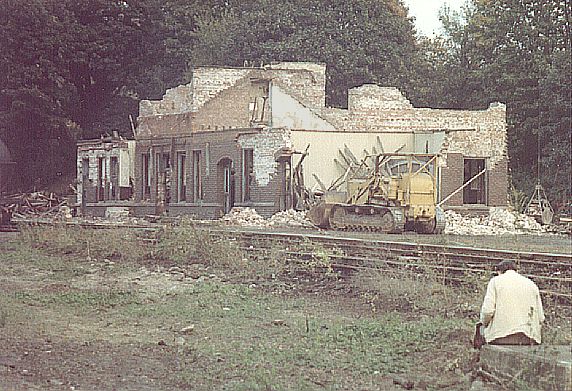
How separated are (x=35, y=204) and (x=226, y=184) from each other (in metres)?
13.6

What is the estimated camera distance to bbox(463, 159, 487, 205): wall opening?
1588 inches

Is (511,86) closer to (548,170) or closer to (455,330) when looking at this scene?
(548,170)

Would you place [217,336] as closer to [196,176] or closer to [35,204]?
[196,176]

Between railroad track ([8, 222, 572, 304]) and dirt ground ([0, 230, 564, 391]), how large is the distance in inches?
31.0

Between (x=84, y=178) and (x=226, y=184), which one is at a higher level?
(x=84, y=178)

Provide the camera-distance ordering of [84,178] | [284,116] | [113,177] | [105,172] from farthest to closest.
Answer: [84,178] → [105,172] → [113,177] → [284,116]

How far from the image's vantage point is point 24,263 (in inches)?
1032

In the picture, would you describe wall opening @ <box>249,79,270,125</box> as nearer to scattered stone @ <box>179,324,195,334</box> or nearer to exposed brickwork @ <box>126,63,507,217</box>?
exposed brickwork @ <box>126,63,507,217</box>

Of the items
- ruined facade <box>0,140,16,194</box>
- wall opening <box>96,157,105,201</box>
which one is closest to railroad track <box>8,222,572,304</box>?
wall opening <box>96,157,105,201</box>

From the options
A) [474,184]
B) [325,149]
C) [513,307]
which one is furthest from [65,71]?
A: [513,307]

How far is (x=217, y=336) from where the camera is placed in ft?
48.5

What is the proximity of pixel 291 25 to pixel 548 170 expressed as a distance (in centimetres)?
2395

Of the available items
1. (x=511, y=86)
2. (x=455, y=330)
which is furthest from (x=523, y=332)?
(x=511, y=86)

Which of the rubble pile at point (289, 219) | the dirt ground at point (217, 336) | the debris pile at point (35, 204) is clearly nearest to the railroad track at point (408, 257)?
the dirt ground at point (217, 336)
